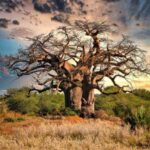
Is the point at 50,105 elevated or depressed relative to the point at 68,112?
elevated

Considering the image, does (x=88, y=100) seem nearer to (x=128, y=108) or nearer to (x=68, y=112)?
(x=68, y=112)

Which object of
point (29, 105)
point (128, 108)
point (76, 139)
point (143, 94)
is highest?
point (143, 94)

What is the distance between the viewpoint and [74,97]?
46719 millimetres

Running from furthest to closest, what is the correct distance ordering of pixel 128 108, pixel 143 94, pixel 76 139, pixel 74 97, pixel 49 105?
pixel 143 94 → pixel 49 105 → pixel 74 97 → pixel 128 108 → pixel 76 139

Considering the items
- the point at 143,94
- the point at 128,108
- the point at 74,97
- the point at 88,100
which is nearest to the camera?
the point at 128,108

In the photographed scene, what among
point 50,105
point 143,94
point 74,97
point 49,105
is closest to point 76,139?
point 74,97

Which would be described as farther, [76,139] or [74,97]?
[74,97]

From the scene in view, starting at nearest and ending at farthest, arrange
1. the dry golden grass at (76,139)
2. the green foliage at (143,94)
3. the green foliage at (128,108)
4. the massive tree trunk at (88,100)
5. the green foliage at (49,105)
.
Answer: the dry golden grass at (76,139) < the green foliage at (128,108) < the green foliage at (49,105) < the massive tree trunk at (88,100) < the green foliage at (143,94)

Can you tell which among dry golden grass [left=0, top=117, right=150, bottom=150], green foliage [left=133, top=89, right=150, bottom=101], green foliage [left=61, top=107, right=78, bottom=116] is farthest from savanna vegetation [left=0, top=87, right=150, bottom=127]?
dry golden grass [left=0, top=117, right=150, bottom=150]

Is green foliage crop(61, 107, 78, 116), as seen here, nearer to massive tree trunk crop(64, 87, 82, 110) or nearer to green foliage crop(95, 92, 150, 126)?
massive tree trunk crop(64, 87, 82, 110)

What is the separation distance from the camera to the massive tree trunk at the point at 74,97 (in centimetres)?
4644

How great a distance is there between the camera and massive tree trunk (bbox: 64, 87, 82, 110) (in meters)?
46.4

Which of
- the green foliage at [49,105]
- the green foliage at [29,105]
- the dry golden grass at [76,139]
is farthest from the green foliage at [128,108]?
the green foliage at [29,105]

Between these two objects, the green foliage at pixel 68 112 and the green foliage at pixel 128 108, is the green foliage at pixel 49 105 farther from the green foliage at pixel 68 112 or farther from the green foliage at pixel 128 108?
the green foliage at pixel 128 108
